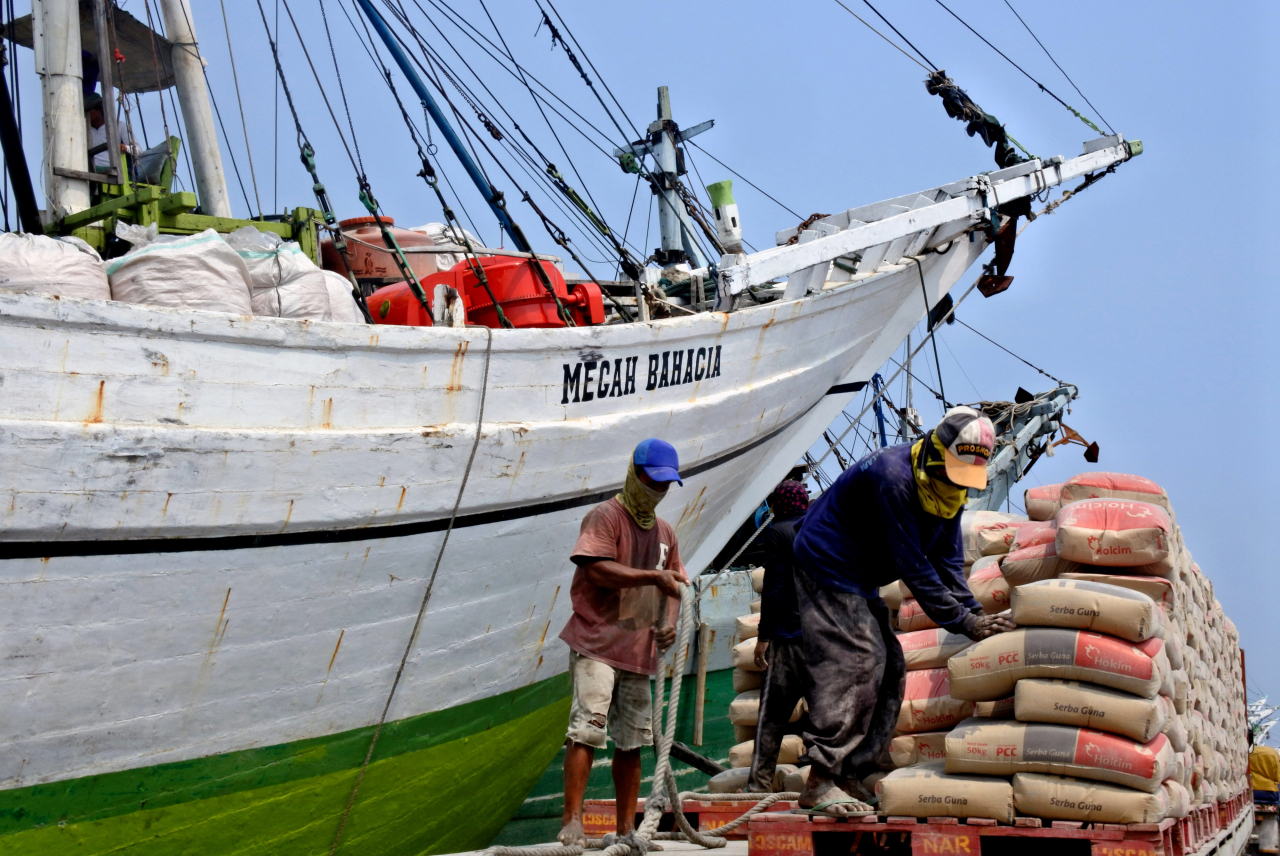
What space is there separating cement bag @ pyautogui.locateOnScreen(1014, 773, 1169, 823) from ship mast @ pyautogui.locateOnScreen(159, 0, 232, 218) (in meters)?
8.61

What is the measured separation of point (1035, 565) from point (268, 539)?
11.4 feet

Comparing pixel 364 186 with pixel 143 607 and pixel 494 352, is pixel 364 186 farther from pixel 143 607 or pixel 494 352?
pixel 143 607

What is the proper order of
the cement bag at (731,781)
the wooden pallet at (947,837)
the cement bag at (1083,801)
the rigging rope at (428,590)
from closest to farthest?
the wooden pallet at (947,837) → the cement bag at (1083,801) → the cement bag at (731,781) → the rigging rope at (428,590)

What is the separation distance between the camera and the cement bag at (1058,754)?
4191 millimetres

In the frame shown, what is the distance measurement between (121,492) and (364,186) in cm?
342

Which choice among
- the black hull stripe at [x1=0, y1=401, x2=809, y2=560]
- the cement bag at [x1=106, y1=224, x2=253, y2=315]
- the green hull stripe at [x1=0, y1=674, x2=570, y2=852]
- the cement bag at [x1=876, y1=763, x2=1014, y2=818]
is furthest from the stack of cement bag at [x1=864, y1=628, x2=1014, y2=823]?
the cement bag at [x1=106, y1=224, x2=253, y2=315]

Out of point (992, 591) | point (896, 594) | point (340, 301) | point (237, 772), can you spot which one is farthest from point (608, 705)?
point (340, 301)

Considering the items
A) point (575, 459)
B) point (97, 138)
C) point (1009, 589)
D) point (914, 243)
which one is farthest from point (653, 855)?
point (97, 138)

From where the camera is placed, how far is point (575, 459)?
21.5ft

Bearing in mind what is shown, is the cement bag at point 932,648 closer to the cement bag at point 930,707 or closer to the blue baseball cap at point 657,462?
the cement bag at point 930,707

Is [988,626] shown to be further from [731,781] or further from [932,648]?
[731,781]

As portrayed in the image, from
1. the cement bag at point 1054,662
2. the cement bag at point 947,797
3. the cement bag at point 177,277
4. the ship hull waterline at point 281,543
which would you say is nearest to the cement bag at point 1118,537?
the cement bag at point 1054,662

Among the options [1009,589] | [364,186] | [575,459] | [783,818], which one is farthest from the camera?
[364,186]

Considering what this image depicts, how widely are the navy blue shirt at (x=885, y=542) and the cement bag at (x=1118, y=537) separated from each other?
618 millimetres
